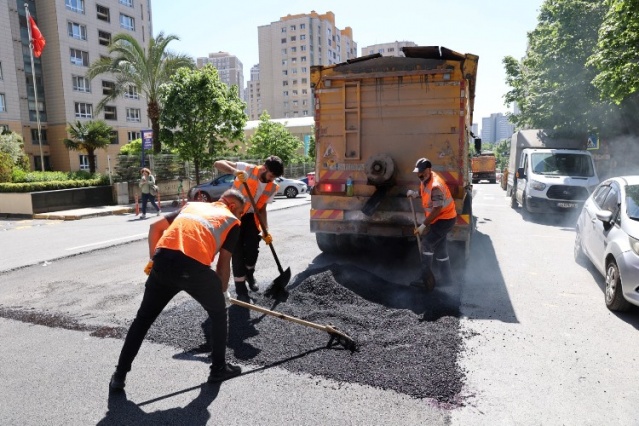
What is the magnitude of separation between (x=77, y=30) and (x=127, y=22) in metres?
6.74

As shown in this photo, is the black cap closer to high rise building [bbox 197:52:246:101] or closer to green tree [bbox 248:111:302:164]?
green tree [bbox 248:111:302:164]

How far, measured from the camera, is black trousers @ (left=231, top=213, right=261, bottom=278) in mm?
5637

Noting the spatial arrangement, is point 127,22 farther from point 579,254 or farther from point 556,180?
point 579,254

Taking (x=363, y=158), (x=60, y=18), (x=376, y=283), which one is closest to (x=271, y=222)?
(x=363, y=158)

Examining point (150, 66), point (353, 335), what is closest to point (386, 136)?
point (353, 335)

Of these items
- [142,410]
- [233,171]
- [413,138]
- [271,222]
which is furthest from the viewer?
[271,222]

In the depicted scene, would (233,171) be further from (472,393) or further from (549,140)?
(549,140)

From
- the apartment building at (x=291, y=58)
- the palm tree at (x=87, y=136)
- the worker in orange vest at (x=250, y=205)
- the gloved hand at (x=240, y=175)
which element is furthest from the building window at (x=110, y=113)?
the apartment building at (x=291, y=58)

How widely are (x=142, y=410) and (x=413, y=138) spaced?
5040 millimetres

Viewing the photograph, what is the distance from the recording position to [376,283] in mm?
Answer: 5898

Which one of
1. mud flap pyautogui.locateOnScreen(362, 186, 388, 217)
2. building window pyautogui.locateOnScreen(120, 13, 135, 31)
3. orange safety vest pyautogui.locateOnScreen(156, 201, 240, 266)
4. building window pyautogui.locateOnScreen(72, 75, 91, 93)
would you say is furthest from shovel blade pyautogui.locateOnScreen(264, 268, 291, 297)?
building window pyautogui.locateOnScreen(120, 13, 135, 31)

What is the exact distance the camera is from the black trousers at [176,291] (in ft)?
10.4

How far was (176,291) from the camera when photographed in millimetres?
3342

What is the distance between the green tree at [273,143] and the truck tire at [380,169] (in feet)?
104
